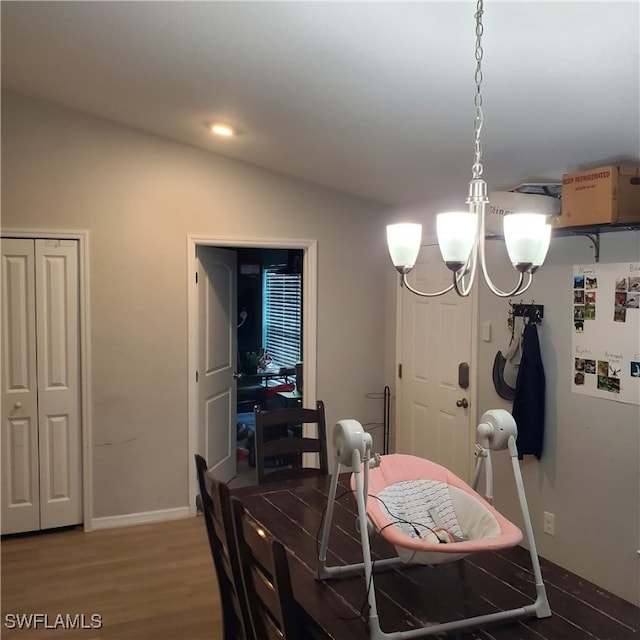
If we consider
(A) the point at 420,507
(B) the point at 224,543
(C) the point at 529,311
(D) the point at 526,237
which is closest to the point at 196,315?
(C) the point at 529,311

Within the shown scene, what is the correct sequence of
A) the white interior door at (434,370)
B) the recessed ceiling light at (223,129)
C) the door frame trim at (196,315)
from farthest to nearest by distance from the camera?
the door frame trim at (196,315)
the white interior door at (434,370)
the recessed ceiling light at (223,129)

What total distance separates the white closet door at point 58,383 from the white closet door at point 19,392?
4 centimetres

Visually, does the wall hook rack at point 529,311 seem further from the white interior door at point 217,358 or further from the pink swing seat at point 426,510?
the white interior door at point 217,358

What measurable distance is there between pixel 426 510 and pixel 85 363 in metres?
2.74

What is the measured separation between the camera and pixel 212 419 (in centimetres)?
444

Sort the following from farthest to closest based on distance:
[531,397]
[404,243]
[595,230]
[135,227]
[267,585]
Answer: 1. [135,227]
2. [531,397]
3. [595,230]
4. [404,243]
5. [267,585]

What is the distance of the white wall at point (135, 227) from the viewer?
3.76 metres

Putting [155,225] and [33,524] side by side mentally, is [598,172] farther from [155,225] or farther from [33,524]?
[33,524]

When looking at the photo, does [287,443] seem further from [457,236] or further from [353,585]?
[457,236]

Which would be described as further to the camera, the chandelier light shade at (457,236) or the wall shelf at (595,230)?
the wall shelf at (595,230)

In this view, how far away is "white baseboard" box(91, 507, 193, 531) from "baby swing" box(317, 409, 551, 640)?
249 cm

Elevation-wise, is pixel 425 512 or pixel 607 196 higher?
pixel 607 196

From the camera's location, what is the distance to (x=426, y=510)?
1973 millimetres

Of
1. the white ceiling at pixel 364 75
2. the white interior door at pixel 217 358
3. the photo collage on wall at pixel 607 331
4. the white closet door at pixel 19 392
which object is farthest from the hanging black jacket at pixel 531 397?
the white closet door at pixel 19 392
